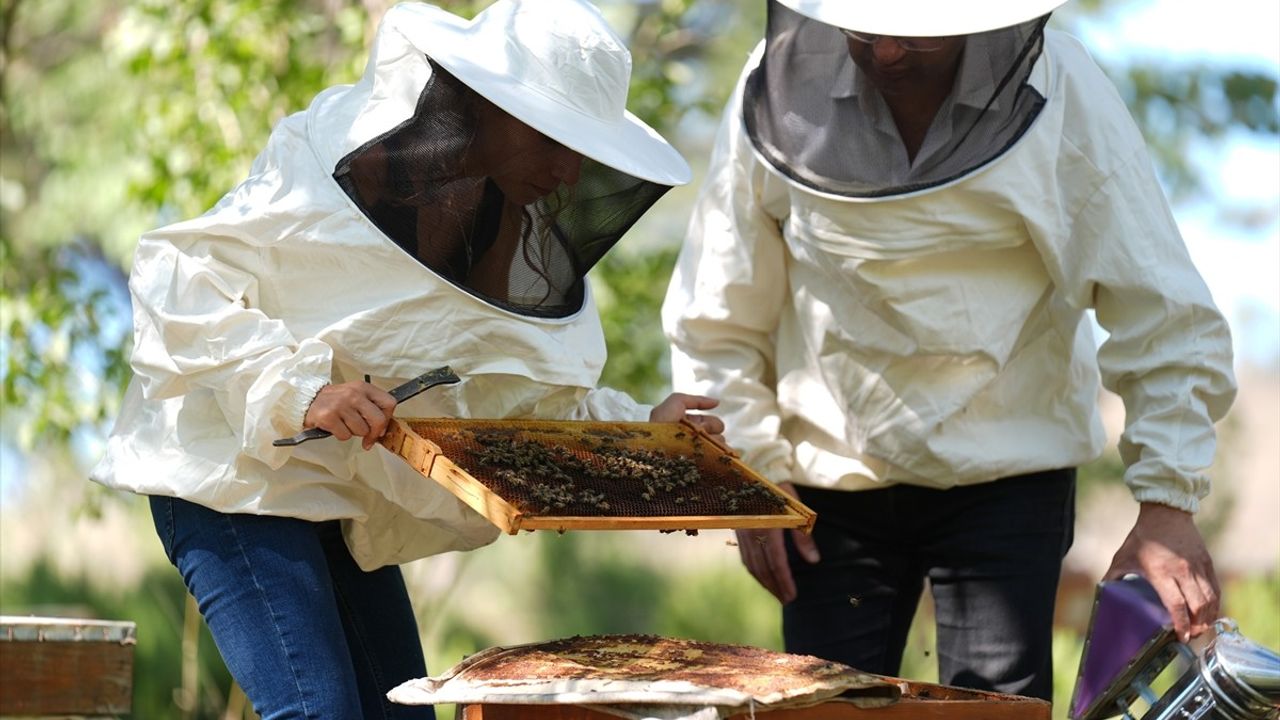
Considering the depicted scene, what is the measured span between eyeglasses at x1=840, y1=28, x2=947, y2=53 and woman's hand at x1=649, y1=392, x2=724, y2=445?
0.80 meters

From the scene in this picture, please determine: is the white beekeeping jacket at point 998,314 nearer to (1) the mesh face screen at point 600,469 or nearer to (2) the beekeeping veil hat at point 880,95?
(2) the beekeeping veil hat at point 880,95

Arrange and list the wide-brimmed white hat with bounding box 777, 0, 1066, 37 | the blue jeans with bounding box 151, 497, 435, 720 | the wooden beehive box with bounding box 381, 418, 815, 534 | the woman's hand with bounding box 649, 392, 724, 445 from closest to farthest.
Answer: the wooden beehive box with bounding box 381, 418, 815, 534, the blue jeans with bounding box 151, 497, 435, 720, the wide-brimmed white hat with bounding box 777, 0, 1066, 37, the woman's hand with bounding box 649, 392, 724, 445

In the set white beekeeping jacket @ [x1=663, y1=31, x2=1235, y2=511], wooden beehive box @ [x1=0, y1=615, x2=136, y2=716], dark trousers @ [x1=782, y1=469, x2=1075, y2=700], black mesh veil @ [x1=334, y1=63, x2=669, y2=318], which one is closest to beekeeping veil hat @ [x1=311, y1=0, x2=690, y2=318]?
black mesh veil @ [x1=334, y1=63, x2=669, y2=318]

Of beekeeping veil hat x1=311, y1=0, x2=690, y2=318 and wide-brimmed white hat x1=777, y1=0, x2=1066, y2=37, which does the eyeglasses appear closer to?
wide-brimmed white hat x1=777, y1=0, x2=1066, y2=37

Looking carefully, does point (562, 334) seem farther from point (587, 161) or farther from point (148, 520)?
point (148, 520)

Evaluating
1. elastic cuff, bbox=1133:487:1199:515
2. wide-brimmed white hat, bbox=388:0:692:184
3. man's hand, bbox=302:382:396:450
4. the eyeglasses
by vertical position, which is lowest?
elastic cuff, bbox=1133:487:1199:515

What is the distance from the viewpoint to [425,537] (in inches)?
115

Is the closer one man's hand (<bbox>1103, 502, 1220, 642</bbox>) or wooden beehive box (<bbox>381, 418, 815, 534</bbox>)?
wooden beehive box (<bbox>381, 418, 815, 534</bbox>)

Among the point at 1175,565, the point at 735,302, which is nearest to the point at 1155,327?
the point at 1175,565

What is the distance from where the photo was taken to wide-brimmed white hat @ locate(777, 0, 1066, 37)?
Answer: 2.85 metres

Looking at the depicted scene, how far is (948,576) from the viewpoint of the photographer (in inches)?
127

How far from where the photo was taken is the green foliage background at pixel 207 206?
5.50 m

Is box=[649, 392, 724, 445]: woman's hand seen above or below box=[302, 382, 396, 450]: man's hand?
above

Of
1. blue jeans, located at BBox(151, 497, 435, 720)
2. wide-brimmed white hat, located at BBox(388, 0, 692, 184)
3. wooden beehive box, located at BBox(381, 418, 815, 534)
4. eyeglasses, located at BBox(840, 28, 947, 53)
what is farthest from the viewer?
eyeglasses, located at BBox(840, 28, 947, 53)
